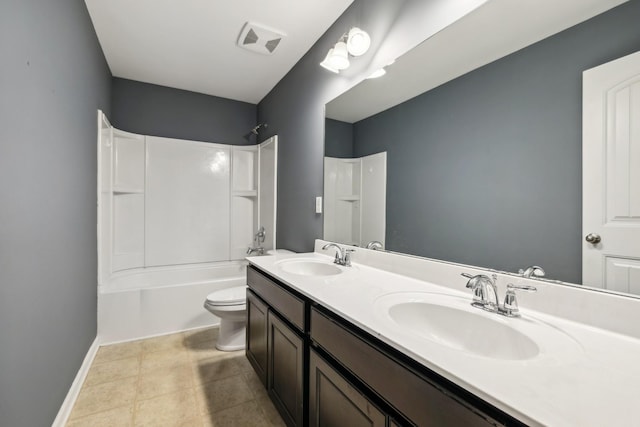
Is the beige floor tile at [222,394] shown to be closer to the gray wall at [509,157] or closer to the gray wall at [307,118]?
the gray wall at [307,118]

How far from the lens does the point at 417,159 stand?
138 cm

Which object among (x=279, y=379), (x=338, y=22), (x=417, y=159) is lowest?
(x=279, y=379)

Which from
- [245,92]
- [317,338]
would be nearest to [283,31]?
[245,92]

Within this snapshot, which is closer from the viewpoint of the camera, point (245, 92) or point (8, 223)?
point (8, 223)

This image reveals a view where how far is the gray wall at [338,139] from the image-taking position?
186cm

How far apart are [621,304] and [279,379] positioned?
134 cm

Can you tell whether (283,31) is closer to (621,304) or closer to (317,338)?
(317,338)

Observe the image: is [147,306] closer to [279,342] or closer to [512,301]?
[279,342]

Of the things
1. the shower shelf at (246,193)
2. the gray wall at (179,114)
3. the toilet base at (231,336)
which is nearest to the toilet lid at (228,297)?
the toilet base at (231,336)

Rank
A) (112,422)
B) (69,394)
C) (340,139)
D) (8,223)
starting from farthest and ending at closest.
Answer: (340,139) < (69,394) < (112,422) < (8,223)

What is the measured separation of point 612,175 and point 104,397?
256 cm

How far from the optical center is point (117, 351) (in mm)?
2250

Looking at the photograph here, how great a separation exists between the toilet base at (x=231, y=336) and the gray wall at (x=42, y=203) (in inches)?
35.0

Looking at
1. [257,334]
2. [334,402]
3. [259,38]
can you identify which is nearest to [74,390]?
[257,334]
